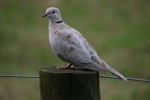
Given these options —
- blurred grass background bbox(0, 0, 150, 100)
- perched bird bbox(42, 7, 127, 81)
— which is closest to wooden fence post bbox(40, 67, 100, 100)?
perched bird bbox(42, 7, 127, 81)

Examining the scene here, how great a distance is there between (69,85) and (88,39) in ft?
30.1

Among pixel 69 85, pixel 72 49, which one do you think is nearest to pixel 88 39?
pixel 72 49

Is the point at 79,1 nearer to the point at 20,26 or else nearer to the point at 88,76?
the point at 20,26

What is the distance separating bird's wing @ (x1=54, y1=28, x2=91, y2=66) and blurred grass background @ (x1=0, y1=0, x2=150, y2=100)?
198 inches

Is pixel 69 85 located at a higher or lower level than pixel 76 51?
lower

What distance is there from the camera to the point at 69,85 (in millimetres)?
4879

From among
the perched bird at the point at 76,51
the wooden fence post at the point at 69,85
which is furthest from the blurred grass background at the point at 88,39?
the wooden fence post at the point at 69,85

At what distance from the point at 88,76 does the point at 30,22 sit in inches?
448

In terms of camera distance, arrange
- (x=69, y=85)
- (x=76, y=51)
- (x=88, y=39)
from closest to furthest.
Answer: (x=69, y=85), (x=76, y=51), (x=88, y=39)

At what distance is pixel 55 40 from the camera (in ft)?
18.5

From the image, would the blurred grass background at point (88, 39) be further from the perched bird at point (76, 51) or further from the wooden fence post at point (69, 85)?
the wooden fence post at point (69, 85)

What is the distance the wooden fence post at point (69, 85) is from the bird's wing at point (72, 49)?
42 centimetres

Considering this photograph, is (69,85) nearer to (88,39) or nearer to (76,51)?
(76,51)

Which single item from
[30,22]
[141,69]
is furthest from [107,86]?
[30,22]
